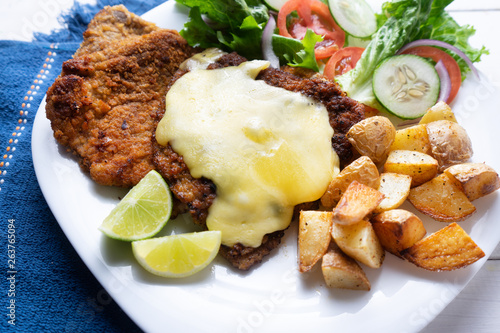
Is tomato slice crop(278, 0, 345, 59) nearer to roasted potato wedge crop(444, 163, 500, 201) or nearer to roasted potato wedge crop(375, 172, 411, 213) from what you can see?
roasted potato wedge crop(375, 172, 411, 213)

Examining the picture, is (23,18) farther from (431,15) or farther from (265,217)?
(431,15)

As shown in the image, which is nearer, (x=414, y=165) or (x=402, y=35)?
(x=414, y=165)

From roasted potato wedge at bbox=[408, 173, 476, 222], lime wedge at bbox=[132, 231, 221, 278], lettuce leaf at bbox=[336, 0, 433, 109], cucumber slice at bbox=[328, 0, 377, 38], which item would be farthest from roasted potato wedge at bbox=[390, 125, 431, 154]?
lime wedge at bbox=[132, 231, 221, 278]

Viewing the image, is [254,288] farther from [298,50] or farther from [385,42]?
[385,42]

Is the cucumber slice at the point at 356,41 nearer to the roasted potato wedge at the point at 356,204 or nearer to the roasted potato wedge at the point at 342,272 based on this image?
the roasted potato wedge at the point at 356,204

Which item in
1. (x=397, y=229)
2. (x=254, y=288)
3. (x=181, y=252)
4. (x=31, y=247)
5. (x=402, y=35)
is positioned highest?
(x=402, y=35)

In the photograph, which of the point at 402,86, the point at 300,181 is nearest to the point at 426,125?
the point at 402,86

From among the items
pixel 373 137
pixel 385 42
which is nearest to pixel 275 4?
pixel 385 42
